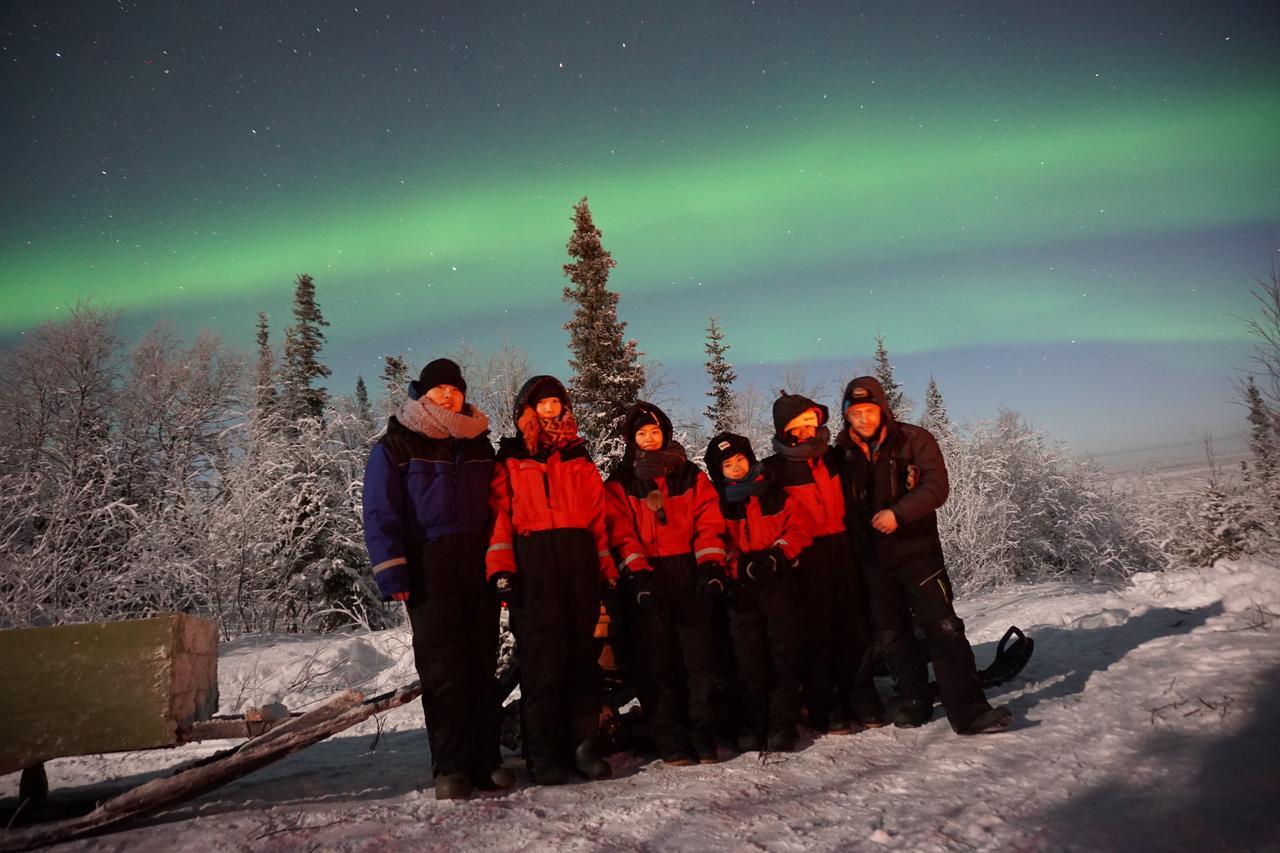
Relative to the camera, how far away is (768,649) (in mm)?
4555

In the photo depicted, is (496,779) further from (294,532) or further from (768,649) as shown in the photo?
(294,532)

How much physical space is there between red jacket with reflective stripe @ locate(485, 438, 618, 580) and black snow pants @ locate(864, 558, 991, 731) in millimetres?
1854

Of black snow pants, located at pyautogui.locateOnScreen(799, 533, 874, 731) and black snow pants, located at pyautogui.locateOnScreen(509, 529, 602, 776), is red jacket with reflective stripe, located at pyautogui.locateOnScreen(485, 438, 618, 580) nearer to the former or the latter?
black snow pants, located at pyautogui.locateOnScreen(509, 529, 602, 776)

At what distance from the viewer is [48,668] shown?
3428 mm

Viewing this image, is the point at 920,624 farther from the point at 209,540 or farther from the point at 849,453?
the point at 209,540

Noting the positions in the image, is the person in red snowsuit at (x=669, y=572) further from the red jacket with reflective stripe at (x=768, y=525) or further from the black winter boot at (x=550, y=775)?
the black winter boot at (x=550, y=775)

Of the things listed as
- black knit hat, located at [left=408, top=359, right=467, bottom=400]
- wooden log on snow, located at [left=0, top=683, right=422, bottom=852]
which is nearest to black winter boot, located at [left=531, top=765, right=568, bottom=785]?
→ wooden log on snow, located at [left=0, top=683, right=422, bottom=852]

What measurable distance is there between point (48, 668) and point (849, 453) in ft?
16.0

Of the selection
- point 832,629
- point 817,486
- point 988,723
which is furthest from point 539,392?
point 988,723

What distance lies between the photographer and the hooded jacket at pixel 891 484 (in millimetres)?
4516

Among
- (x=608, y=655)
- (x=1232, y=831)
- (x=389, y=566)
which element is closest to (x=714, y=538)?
(x=608, y=655)

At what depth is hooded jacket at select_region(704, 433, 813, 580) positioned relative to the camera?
4.67 m

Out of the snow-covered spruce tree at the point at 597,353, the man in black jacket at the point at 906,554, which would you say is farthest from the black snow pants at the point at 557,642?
the snow-covered spruce tree at the point at 597,353

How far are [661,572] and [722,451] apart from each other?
1017 millimetres
